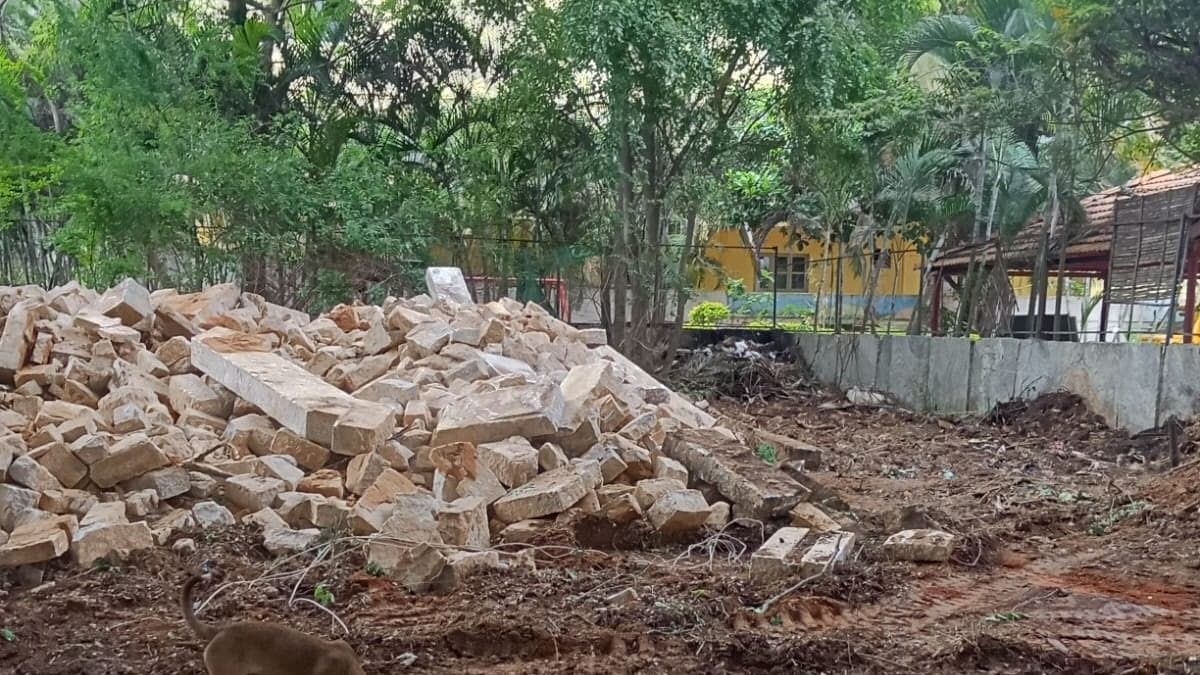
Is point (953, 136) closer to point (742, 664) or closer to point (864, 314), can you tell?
point (864, 314)

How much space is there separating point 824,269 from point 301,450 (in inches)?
466

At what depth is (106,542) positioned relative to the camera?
16.0ft

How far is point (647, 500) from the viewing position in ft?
19.9

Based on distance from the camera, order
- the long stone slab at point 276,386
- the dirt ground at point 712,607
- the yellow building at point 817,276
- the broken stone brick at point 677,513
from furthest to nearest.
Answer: the yellow building at point 817,276
the long stone slab at point 276,386
the broken stone brick at point 677,513
the dirt ground at point 712,607

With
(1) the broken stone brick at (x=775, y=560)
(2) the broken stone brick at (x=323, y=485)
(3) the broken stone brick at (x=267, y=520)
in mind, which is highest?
(2) the broken stone brick at (x=323, y=485)

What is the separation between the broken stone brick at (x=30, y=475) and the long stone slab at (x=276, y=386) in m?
1.35

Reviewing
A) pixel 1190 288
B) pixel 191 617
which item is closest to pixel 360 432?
pixel 191 617

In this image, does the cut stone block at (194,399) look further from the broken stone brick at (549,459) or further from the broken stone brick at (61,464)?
the broken stone brick at (549,459)

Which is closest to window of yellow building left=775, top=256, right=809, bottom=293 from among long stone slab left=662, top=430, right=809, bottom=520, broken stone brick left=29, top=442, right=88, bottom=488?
long stone slab left=662, top=430, right=809, bottom=520

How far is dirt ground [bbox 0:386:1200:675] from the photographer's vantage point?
12.5ft

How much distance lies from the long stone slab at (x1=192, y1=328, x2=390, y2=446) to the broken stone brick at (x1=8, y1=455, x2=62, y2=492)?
1.35 meters

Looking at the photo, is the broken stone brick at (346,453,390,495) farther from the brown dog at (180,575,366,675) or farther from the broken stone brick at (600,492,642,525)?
the brown dog at (180,575,366,675)

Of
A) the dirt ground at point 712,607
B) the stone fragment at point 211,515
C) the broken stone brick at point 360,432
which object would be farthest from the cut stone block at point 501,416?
the stone fragment at point 211,515

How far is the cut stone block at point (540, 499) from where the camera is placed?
569cm
